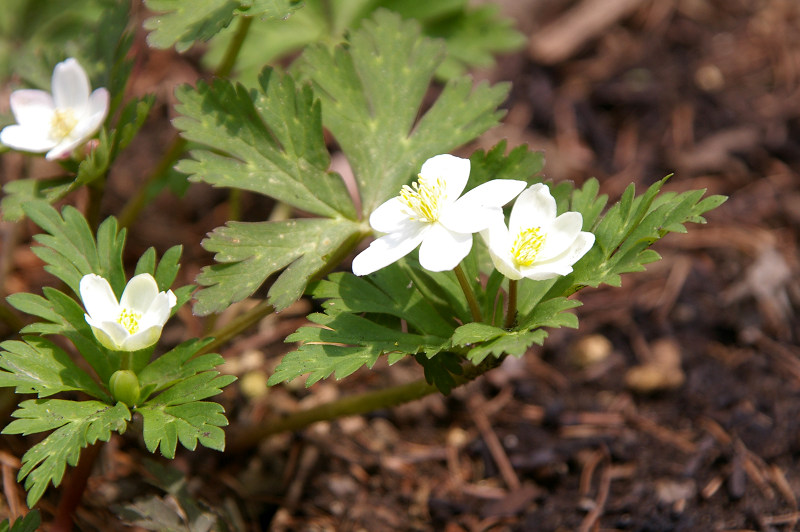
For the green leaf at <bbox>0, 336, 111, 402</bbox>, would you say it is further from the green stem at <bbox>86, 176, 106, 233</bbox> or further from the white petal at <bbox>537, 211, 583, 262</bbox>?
the white petal at <bbox>537, 211, 583, 262</bbox>

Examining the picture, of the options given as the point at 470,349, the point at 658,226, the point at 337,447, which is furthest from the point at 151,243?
the point at 658,226

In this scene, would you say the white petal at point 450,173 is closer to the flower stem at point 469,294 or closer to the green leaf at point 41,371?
the flower stem at point 469,294

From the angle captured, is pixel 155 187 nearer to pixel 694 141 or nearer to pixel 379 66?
pixel 379 66

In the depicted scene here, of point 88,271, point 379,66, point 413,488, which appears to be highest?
point 379,66

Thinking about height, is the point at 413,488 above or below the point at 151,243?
below

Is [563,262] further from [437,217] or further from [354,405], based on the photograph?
[354,405]

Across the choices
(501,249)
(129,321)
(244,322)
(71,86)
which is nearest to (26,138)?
(71,86)

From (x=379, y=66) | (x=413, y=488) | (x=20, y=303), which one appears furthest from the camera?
(x=413, y=488)
